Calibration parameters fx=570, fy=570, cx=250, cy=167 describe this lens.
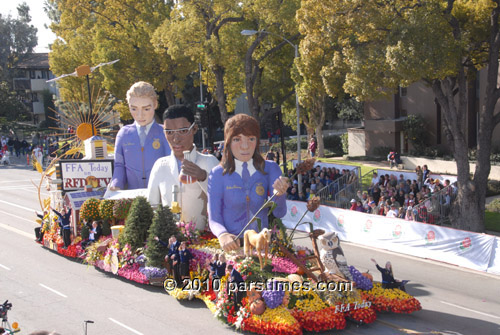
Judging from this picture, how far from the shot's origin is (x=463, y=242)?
1523cm

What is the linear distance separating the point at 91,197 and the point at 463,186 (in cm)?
1114

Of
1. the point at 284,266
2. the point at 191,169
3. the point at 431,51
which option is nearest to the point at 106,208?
the point at 191,169

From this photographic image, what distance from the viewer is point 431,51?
15508 mm

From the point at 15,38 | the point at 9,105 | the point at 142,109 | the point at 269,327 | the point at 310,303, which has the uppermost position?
the point at 15,38

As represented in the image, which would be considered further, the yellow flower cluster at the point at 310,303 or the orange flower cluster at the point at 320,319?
the yellow flower cluster at the point at 310,303

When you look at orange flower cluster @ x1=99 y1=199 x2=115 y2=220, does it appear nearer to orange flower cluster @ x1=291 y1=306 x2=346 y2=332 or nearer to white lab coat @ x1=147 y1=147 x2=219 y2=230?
white lab coat @ x1=147 y1=147 x2=219 y2=230

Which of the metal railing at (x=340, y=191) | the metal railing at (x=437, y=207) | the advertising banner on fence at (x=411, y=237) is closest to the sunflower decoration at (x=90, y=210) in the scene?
the advertising banner on fence at (x=411, y=237)

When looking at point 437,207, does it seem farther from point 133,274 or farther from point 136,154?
point 133,274

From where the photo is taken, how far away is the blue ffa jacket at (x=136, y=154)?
14773 mm

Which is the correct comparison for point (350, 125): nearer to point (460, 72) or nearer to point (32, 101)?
point (32, 101)

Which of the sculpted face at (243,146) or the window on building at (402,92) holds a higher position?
the window on building at (402,92)

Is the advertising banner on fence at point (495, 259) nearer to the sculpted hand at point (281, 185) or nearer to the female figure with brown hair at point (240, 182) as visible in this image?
the female figure with brown hair at point (240, 182)

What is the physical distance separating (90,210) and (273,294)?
6.62 m

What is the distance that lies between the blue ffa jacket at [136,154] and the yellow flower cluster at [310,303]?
6.14m
